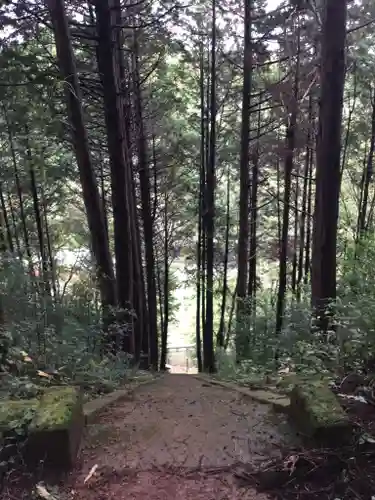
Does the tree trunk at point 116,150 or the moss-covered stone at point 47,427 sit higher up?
the tree trunk at point 116,150

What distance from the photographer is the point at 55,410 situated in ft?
8.23

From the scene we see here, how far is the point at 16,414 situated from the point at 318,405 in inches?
69.9

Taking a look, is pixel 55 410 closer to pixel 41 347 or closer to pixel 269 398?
pixel 269 398

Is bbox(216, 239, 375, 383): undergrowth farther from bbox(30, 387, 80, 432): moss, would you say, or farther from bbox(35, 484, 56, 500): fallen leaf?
bbox(35, 484, 56, 500): fallen leaf

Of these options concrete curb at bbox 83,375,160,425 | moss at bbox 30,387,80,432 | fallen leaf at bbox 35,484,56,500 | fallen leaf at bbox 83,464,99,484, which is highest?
moss at bbox 30,387,80,432

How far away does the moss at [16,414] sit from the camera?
2470mm

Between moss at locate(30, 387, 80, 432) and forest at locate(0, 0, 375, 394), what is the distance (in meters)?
0.56

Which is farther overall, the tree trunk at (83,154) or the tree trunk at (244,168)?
the tree trunk at (244,168)

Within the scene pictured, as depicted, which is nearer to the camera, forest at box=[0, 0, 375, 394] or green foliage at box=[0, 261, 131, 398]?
green foliage at box=[0, 261, 131, 398]

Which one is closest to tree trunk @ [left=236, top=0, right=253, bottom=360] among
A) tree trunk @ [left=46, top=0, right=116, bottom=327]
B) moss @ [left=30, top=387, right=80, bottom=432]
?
tree trunk @ [left=46, top=0, right=116, bottom=327]

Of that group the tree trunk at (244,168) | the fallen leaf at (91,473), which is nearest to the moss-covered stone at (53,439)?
the fallen leaf at (91,473)

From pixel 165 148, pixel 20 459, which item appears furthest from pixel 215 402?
pixel 165 148

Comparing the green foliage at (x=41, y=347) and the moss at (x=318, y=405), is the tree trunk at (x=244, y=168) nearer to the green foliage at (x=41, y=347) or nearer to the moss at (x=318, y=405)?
the green foliage at (x=41, y=347)

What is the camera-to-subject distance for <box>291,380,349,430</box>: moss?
7.88 ft
